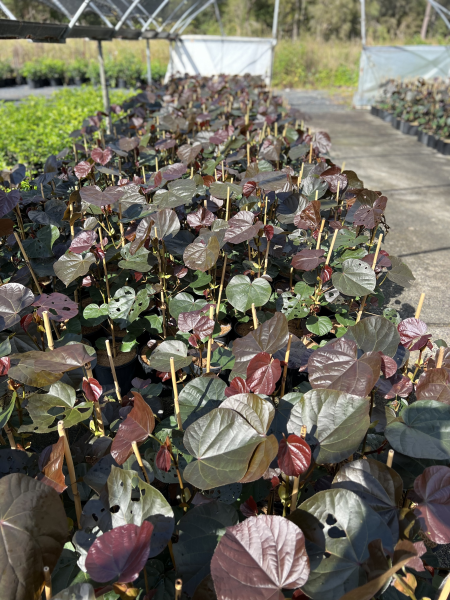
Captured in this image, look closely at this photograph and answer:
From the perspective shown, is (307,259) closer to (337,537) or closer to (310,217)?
(310,217)

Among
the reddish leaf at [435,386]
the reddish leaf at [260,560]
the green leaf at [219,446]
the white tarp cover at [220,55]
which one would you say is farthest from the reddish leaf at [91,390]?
the white tarp cover at [220,55]

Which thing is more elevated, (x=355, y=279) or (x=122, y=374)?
(x=355, y=279)

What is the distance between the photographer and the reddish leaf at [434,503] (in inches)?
28.6

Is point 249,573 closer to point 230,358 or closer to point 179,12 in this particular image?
point 230,358

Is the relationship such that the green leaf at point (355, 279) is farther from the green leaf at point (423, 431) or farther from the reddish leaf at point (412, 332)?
the green leaf at point (423, 431)

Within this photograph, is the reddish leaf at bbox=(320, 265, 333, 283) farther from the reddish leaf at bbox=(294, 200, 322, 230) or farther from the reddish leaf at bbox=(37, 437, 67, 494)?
the reddish leaf at bbox=(37, 437, 67, 494)

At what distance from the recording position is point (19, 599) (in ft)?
2.30

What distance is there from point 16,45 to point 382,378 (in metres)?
22.3

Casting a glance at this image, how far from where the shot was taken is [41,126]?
255 inches

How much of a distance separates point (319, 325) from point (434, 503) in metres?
1.21

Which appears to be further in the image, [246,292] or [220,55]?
[220,55]

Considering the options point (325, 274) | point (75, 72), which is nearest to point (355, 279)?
point (325, 274)

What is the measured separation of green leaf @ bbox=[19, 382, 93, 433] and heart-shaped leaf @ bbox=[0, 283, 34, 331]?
0.98 ft

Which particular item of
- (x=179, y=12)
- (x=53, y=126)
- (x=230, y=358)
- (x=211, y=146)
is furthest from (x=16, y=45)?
(x=230, y=358)
